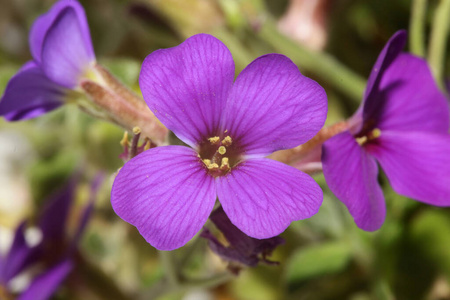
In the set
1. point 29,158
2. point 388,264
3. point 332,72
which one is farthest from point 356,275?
point 29,158

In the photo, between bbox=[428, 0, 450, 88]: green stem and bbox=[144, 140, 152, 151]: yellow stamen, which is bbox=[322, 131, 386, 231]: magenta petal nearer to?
bbox=[144, 140, 152, 151]: yellow stamen

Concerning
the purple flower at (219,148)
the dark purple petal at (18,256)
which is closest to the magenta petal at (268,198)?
the purple flower at (219,148)

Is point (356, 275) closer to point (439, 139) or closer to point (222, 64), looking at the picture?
point (439, 139)

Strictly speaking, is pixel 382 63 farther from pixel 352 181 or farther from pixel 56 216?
pixel 56 216

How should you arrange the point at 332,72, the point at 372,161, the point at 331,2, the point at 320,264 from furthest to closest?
1. the point at 331,2
2. the point at 332,72
3. the point at 320,264
4. the point at 372,161

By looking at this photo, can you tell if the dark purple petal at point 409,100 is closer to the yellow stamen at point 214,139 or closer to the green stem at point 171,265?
the yellow stamen at point 214,139

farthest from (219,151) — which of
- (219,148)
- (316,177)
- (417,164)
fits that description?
(316,177)
